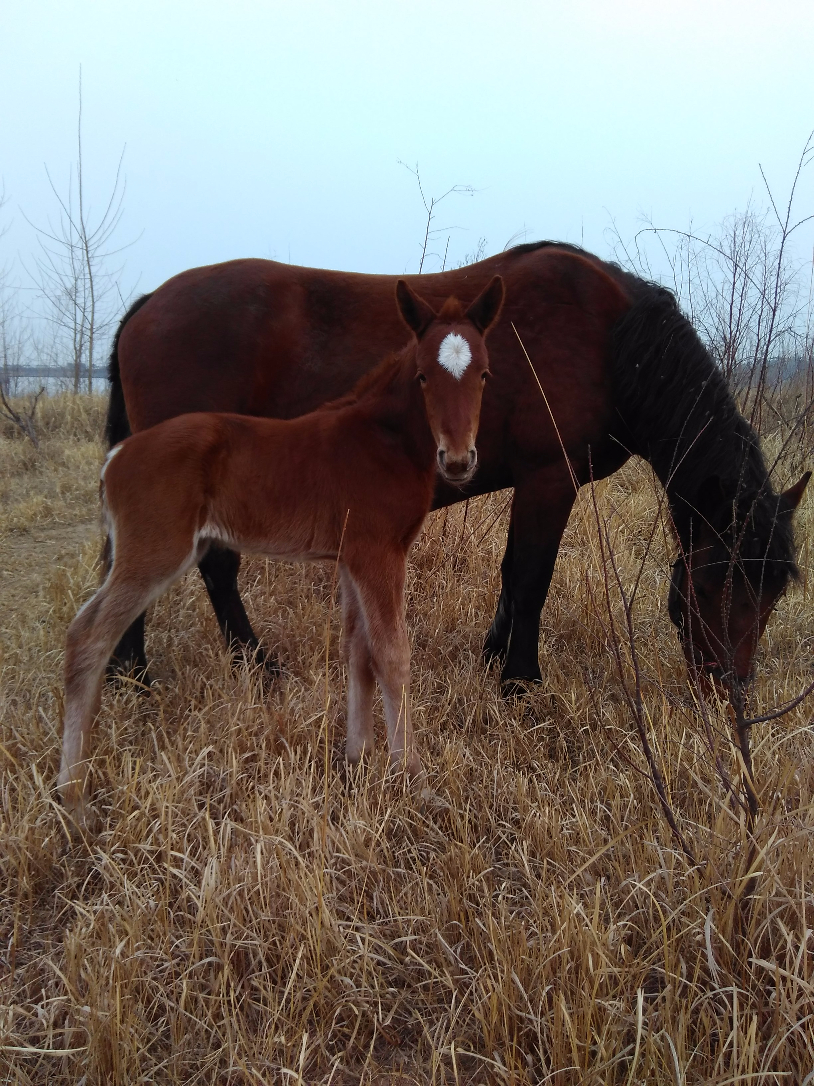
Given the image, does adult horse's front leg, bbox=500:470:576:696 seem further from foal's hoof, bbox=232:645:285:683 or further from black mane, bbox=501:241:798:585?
foal's hoof, bbox=232:645:285:683

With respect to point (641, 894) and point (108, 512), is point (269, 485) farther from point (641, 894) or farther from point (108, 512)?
point (641, 894)

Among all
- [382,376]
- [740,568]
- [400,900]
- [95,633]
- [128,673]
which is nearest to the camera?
[400,900]

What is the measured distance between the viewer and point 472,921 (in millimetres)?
2072

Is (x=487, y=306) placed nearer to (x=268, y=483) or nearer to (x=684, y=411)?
(x=268, y=483)

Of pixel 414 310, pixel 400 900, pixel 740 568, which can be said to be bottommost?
pixel 400 900

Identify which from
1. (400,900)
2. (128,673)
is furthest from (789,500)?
(128,673)

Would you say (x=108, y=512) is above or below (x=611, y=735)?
above

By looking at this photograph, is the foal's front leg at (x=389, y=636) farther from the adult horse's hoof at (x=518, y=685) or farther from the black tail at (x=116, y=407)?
the black tail at (x=116, y=407)

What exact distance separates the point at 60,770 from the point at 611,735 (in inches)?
83.1

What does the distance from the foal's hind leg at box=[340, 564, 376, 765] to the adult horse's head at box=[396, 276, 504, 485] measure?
79 cm

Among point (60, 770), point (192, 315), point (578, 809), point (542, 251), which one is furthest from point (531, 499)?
point (60, 770)

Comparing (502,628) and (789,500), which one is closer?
(789,500)

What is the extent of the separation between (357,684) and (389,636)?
1.09 ft

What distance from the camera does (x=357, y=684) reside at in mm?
2992
